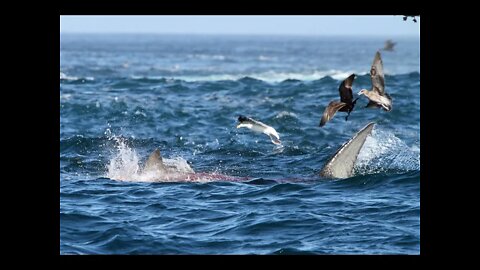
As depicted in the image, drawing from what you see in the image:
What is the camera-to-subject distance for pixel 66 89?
30031mm

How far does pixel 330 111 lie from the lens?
40.0ft

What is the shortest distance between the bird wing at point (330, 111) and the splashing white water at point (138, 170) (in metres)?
3.22

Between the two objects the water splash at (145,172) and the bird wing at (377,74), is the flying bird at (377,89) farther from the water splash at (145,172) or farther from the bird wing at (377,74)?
the water splash at (145,172)

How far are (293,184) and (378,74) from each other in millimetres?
2779

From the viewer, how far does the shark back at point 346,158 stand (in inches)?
540

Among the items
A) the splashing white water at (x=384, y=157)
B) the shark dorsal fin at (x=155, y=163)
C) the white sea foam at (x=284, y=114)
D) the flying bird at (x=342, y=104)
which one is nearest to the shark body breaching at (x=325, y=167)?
the shark dorsal fin at (x=155, y=163)

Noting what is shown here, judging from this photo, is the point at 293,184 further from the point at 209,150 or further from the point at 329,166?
the point at 209,150

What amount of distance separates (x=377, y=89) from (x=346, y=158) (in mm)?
2085

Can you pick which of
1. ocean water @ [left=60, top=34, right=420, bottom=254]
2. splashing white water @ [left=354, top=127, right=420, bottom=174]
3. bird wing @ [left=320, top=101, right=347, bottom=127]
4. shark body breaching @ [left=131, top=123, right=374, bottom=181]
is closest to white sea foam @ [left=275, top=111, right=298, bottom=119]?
ocean water @ [left=60, top=34, right=420, bottom=254]

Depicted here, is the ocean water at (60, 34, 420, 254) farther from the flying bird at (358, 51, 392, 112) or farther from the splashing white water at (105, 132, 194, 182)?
the flying bird at (358, 51, 392, 112)

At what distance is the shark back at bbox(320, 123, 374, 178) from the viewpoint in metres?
13.7

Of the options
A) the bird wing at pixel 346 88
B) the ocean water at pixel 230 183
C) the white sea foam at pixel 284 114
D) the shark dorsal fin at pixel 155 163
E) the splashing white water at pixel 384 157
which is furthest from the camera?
the white sea foam at pixel 284 114

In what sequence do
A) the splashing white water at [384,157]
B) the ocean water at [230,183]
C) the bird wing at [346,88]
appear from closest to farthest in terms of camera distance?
1. the ocean water at [230,183]
2. the bird wing at [346,88]
3. the splashing white water at [384,157]
